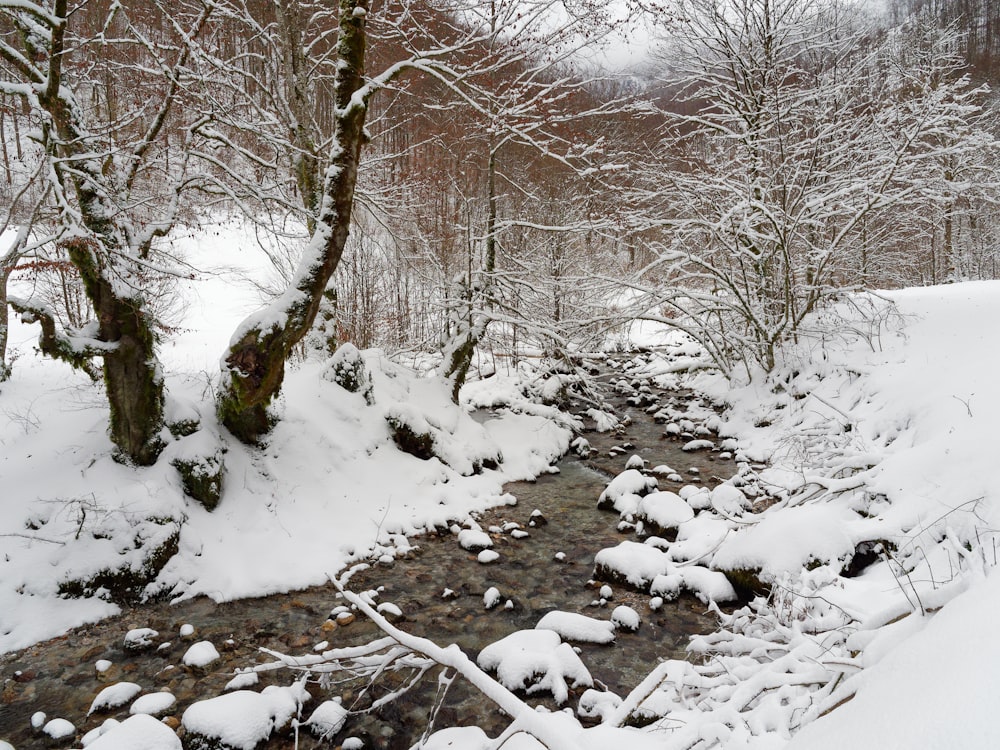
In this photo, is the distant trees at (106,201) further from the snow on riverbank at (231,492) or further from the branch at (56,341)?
the snow on riverbank at (231,492)

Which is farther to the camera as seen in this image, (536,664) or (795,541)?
(795,541)

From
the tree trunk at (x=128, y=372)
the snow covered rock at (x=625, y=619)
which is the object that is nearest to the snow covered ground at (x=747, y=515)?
the tree trunk at (x=128, y=372)

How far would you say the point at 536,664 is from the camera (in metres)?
4.12

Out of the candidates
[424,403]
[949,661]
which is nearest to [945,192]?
[424,403]

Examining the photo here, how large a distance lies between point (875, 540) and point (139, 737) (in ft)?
18.3

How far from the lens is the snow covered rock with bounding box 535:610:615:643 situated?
184 inches

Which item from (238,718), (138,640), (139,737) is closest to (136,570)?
(138,640)

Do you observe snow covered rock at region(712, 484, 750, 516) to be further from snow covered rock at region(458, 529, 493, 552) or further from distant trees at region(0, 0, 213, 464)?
distant trees at region(0, 0, 213, 464)

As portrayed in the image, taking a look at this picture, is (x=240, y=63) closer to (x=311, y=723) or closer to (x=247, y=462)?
(x=247, y=462)

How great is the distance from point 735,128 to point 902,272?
9495mm

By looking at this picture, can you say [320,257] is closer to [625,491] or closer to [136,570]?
[136,570]

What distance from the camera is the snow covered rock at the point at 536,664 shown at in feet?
13.1

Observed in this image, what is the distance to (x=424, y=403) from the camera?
9.29 m

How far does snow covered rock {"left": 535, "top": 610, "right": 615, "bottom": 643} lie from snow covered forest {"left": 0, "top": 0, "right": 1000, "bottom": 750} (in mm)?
41
